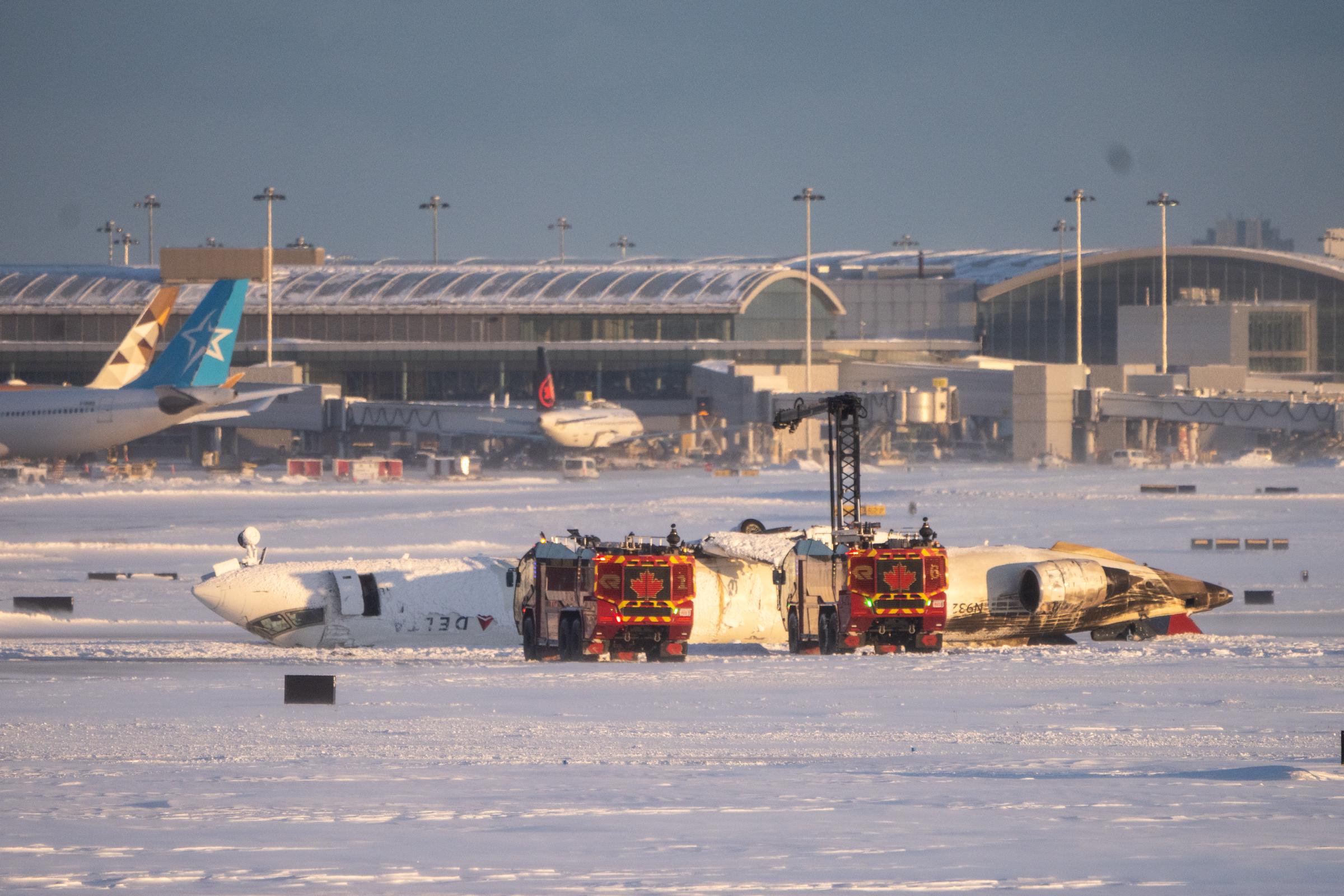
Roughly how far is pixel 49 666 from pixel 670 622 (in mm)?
11896

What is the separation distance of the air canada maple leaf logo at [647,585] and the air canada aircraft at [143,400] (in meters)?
53.5

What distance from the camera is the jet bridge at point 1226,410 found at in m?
101

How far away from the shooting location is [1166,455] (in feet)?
362

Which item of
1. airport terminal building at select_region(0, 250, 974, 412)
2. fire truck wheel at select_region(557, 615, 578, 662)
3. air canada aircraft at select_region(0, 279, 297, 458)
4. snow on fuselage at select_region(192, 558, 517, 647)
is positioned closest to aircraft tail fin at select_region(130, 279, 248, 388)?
air canada aircraft at select_region(0, 279, 297, 458)

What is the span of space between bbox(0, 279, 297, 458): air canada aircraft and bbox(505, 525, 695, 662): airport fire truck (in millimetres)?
51379

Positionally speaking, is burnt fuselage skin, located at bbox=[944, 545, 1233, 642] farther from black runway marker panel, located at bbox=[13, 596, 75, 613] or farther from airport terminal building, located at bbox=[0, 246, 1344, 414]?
airport terminal building, located at bbox=[0, 246, 1344, 414]

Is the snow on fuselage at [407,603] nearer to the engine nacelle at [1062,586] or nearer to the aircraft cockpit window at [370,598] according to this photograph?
the aircraft cockpit window at [370,598]

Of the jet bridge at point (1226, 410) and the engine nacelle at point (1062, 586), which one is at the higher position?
the jet bridge at point (1226, 410)

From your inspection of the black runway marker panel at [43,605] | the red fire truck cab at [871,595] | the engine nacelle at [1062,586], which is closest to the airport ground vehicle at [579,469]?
the black runway marker panel at [43,605]

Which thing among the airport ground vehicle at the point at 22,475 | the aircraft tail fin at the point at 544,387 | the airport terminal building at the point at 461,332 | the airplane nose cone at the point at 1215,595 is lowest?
the airplane nose cone at the point at 1215,595

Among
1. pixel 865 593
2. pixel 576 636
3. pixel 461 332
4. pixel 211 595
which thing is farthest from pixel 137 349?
pixel 865 593

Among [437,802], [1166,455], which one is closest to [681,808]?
[437,802]

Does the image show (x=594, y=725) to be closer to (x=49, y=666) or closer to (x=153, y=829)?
(x=153, y=829)

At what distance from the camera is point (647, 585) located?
109 ft
